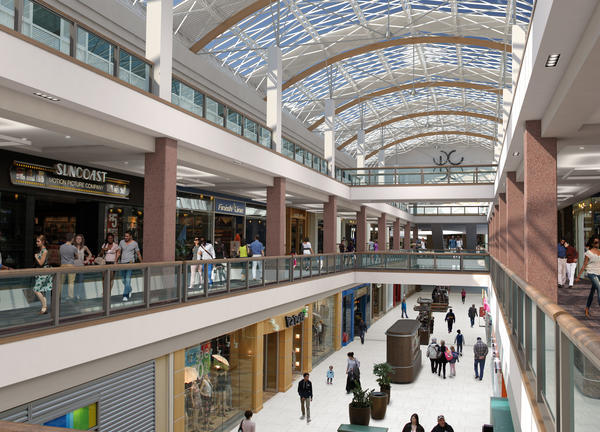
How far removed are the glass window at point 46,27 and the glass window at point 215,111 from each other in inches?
191

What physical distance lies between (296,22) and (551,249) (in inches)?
793

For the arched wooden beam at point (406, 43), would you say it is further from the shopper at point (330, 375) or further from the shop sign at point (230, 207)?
the shopper at point (330, 375)

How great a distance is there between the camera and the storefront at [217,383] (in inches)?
471

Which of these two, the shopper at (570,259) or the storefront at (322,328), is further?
the storefront at (322,328)

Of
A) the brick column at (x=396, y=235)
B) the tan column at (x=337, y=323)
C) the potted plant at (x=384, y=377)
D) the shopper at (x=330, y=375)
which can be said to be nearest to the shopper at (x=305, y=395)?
the potted plant at (x=384, y=377)

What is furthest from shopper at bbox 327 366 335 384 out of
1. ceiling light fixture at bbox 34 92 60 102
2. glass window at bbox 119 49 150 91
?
ceiling light fixture at bbox 34 92 60 102

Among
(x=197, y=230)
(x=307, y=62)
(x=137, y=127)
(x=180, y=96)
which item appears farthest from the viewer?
(x=307, y=62)

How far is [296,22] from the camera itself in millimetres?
25328

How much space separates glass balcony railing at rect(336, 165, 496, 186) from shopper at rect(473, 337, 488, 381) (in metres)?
8.66

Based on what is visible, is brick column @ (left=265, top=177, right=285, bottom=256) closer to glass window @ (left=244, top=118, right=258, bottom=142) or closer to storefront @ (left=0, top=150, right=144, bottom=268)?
glass window @ (left=244, top=118, right=258, bottom=142)

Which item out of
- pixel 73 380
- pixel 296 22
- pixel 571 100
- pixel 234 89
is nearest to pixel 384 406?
pixel 73 380

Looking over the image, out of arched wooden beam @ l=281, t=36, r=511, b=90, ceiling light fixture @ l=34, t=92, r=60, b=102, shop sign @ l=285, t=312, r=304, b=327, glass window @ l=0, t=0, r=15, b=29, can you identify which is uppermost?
arched wooden beam @ l=281, t=36, r=511, b=90

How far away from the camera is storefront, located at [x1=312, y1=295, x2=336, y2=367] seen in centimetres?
2262

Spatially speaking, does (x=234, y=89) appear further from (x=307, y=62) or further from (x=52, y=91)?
(x=52, y=91)
